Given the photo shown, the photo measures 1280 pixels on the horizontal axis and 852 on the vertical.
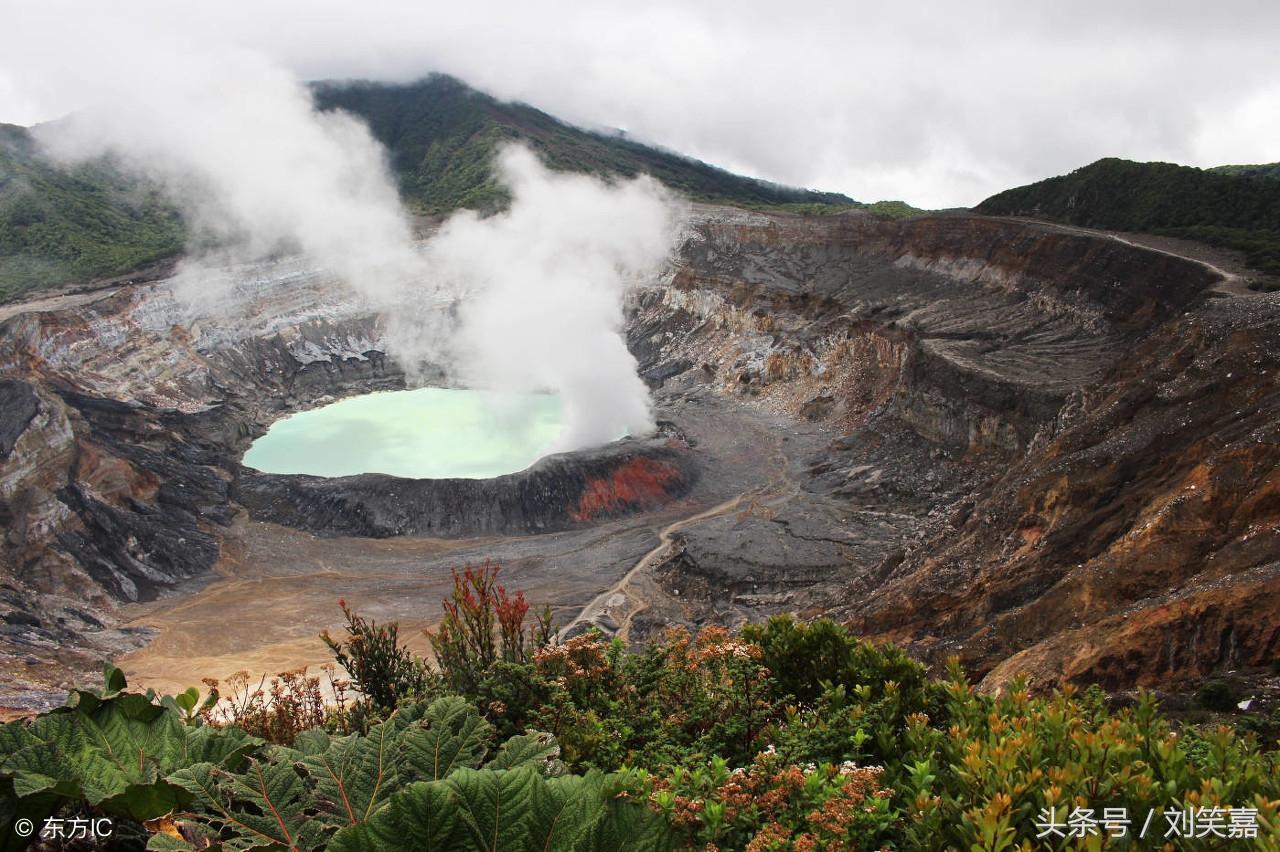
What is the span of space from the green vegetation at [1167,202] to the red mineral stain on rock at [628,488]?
A: 25494mm

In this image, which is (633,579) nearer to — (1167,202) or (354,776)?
(354,776)

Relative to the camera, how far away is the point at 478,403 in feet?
152

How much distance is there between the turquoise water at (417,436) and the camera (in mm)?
36938

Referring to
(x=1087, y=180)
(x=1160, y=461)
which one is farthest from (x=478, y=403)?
(x=1087, y=180)

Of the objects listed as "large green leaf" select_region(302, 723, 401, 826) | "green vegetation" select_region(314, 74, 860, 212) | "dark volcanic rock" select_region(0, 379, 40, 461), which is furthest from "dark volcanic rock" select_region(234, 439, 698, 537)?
"green vegetation" select_region(314, 74, 860, 212)

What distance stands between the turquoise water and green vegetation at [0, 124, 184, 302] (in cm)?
1908

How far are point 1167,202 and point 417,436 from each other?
41.2 meters

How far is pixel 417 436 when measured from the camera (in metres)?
40.9

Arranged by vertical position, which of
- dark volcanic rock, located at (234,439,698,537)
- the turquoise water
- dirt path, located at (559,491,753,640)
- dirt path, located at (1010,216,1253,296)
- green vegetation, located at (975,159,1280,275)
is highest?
green vegetation, located at (975,159,1280,275)

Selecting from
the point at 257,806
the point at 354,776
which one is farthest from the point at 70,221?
the point at 354,776

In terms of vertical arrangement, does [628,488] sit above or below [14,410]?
below

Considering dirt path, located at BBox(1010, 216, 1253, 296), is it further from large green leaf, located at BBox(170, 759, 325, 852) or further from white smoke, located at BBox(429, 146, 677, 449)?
large green leaf, located at BBox(170, 759, 325, 852)

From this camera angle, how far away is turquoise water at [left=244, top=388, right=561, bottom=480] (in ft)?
121

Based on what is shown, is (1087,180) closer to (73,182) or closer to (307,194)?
(307,194)
